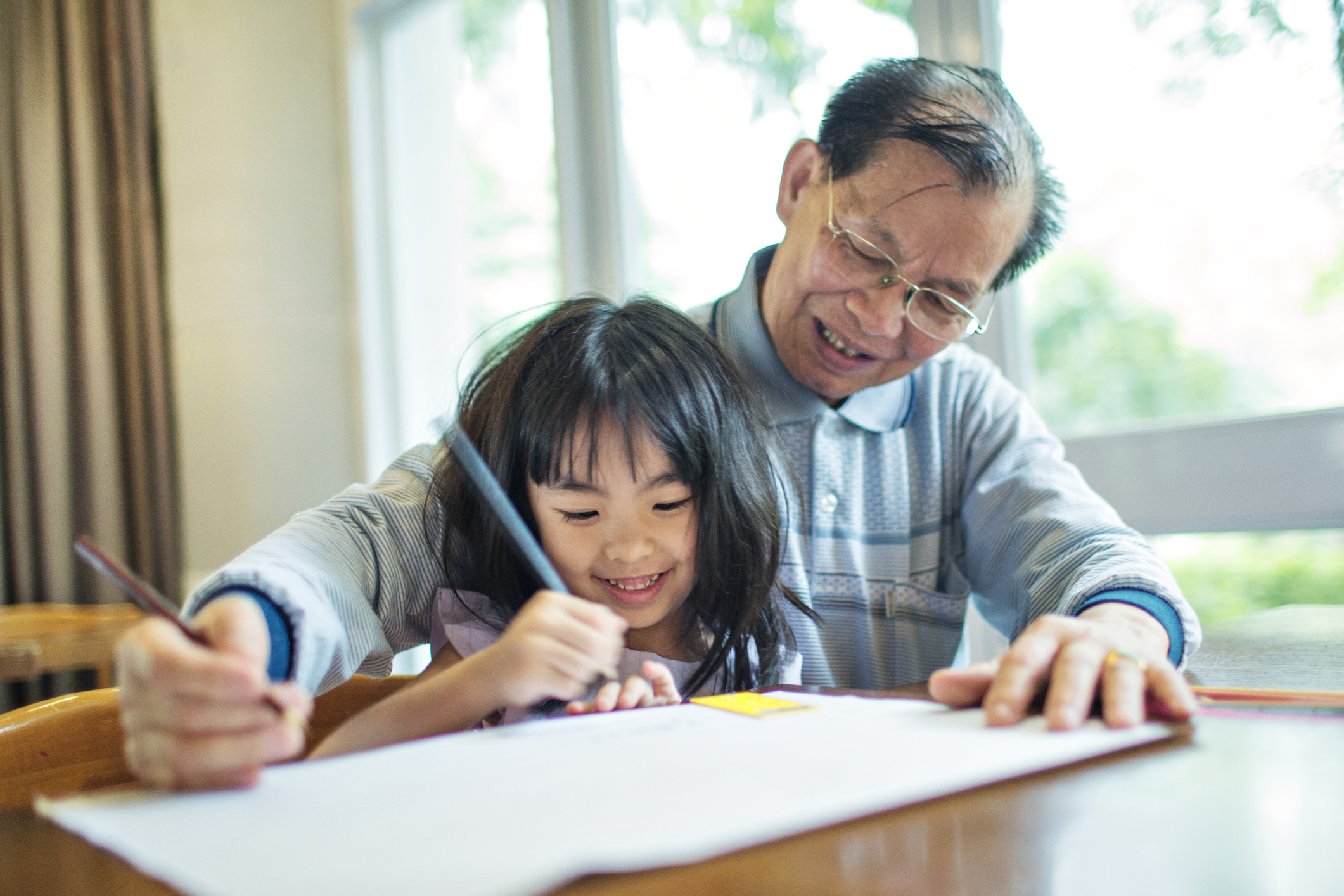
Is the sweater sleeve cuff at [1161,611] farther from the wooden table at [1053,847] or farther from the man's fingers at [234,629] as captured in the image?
the man's fingers at [234,629]

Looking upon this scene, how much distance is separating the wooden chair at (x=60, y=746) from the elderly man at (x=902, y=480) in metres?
0.16

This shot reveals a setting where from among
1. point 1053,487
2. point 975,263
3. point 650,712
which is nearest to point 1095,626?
point 650,712

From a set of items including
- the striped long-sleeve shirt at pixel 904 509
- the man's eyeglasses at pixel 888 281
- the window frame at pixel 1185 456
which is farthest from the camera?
the window frame at pixel 1185 456

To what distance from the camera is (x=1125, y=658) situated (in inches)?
25.0

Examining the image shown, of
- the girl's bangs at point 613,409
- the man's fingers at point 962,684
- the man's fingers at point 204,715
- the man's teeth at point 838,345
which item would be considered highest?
the man's teeth at point 838,345

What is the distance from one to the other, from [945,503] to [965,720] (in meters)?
0.71

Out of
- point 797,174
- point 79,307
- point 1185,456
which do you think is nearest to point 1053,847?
point 797,174

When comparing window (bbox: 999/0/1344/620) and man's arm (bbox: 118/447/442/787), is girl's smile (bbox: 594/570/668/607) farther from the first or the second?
window (bbox: 999/0/1344/620)

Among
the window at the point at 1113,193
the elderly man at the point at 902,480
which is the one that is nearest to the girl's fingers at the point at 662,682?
the elderly man at the point at 902,480

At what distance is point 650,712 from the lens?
68cm

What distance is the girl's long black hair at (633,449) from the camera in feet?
3.20

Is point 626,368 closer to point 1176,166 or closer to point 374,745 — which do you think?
point 374,745

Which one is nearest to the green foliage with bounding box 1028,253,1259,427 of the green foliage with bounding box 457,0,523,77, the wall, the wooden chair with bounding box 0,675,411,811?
the wooden chair with bounding box 0,675,411,811

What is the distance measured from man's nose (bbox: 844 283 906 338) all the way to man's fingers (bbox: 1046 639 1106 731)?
0.57 m
